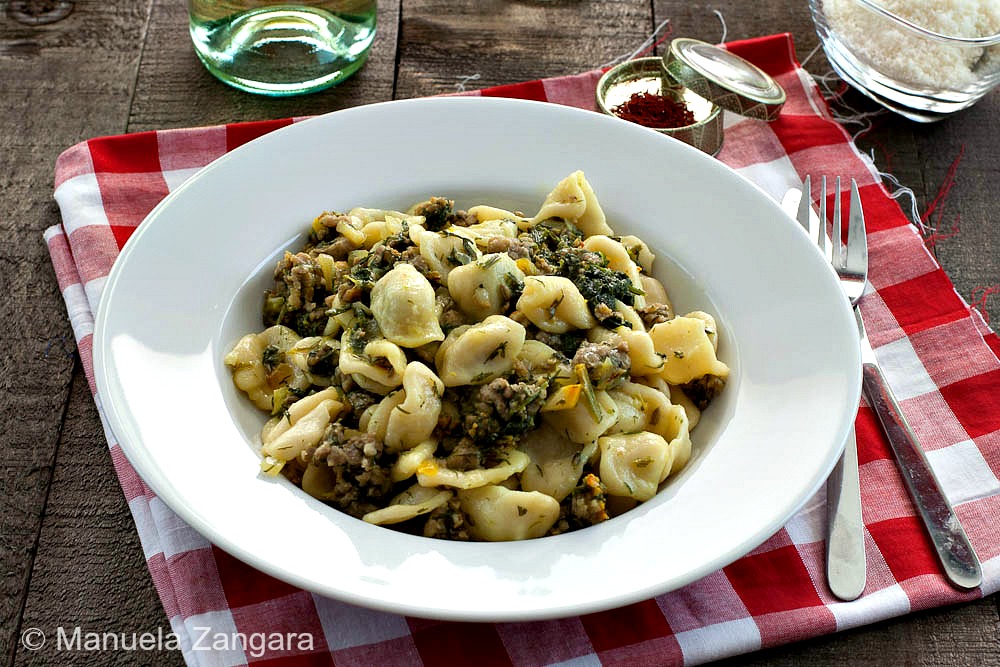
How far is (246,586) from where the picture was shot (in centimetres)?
265

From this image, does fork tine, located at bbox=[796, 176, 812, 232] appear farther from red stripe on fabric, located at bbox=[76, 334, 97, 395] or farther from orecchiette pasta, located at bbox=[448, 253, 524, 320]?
red stripe on fabric, located at bbox=[76, 334, 97, 395]

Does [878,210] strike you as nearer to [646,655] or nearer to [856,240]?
[856,240]

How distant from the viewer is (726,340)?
308 centimetres

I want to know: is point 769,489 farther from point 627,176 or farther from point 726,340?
point 627,176

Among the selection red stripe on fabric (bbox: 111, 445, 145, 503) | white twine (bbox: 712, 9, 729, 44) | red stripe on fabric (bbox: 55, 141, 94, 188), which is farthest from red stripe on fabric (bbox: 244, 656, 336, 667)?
white twine (bbox: 712, 9, 729, 44)

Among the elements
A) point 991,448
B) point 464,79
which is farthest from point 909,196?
point 464,79

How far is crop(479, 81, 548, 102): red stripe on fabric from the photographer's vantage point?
4.39m

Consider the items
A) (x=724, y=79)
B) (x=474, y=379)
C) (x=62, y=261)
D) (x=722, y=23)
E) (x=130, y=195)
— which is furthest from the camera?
(x=722, y=23)

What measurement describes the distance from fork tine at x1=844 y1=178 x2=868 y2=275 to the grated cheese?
819mm

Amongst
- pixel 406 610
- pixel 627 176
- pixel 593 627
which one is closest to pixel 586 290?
pixel 627 176

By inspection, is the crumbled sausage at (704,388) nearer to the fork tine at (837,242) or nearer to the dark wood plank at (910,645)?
the dark wood plank at (910,645)

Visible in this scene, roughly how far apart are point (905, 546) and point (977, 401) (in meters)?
0.75

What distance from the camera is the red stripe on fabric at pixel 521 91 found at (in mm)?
4387

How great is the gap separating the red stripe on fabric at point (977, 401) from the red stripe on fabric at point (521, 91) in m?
2.21
